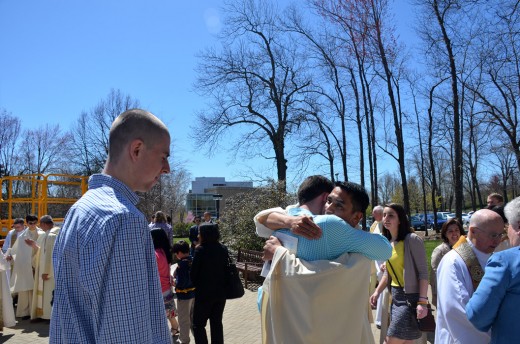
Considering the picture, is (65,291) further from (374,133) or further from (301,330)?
(374,133)

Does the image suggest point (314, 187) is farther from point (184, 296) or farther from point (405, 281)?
point (184, 296)

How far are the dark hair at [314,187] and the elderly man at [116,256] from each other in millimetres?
1493

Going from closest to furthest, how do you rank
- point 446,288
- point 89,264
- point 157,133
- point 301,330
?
point 89,264 < point 157,133 < point 301,330 < point 446,288

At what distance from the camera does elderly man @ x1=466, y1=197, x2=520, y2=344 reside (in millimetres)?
2438

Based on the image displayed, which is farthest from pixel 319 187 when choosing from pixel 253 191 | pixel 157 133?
pixel 253 191

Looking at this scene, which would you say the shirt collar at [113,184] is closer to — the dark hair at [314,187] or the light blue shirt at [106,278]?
the light blue shirt at [106,278]

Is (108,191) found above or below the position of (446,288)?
above

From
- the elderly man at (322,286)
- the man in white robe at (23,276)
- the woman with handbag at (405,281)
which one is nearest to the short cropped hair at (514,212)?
the elderly man at (322,286)

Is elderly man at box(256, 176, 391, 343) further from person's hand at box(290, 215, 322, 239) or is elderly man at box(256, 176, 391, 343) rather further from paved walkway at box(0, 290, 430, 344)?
paved walkway at box(0, 290, 430, 344)

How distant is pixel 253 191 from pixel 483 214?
13.5 meters

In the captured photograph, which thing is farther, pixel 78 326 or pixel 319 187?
pixel 319 187

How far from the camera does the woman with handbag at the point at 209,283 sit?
5.59 metres

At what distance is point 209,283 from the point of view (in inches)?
220

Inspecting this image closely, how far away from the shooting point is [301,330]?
2486mm
